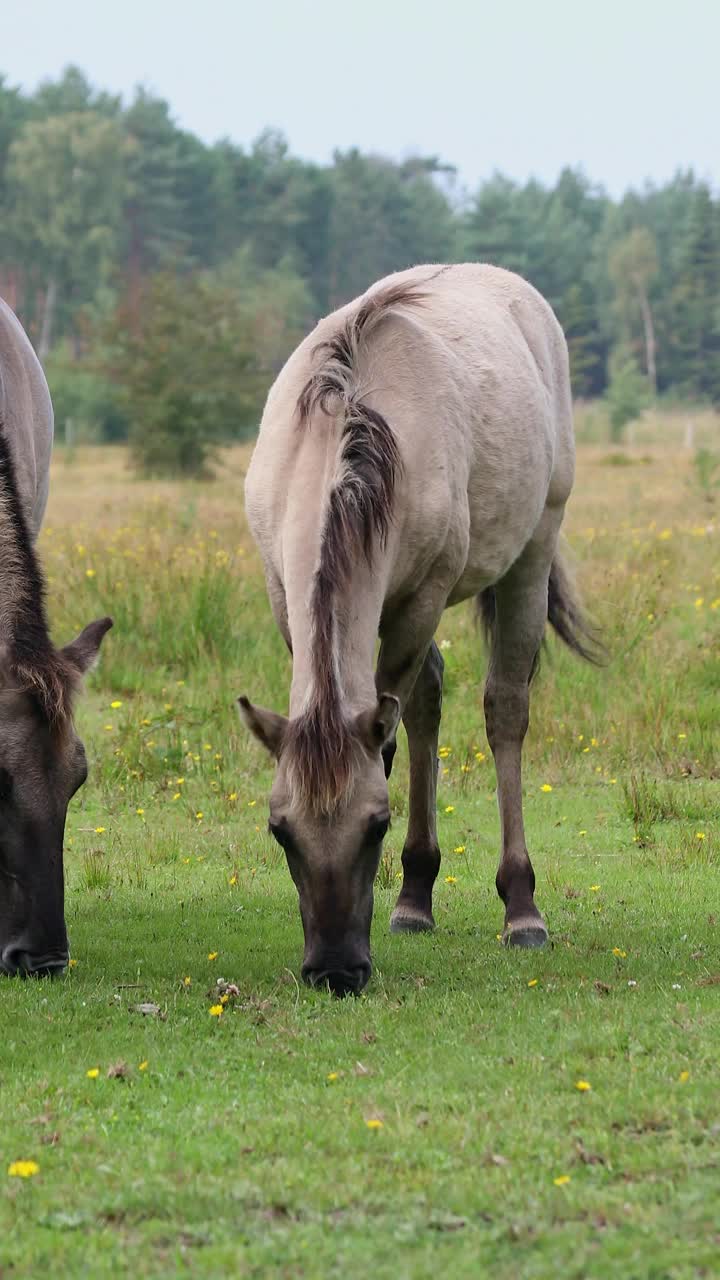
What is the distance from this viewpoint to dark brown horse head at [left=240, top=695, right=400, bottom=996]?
4.84 m

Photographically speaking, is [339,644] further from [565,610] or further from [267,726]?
[565,610]

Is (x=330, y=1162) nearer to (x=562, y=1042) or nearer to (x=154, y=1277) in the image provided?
(x=154, y=1277)

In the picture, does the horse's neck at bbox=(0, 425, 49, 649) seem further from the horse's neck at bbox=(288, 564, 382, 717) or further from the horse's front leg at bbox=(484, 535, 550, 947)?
the horse's front leg at bbox=(484, 535, 550, 947)

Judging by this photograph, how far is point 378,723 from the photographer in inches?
195

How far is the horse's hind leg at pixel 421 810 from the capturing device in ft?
22.0

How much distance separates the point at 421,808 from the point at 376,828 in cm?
189

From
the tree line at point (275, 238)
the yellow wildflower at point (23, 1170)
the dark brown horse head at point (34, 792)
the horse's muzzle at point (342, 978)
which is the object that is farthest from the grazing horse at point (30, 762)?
the tree line at point (275, 238)

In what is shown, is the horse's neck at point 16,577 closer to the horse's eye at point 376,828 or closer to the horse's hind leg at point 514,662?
the horse's eye at point 376,828

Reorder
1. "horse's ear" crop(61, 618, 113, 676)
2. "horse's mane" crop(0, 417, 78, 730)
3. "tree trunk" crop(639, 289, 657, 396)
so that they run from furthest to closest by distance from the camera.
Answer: "tree trunk" crop(639, 289, 657, 396), "horse's ear" crop(61, 618, 113, 676), "horse's mane" crop(0, 417, 78, 730)

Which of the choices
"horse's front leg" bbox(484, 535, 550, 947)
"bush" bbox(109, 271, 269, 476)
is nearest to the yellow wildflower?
"horse's front leg" bbox(484, 535, 550, 947)

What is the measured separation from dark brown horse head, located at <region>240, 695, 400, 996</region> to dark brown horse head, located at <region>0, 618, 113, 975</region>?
770 mm

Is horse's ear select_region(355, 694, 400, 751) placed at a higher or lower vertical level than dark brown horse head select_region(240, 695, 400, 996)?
higher

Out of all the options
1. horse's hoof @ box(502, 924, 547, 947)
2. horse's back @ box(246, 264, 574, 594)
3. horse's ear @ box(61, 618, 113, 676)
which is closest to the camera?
horse's ear @ box(61, 618, 113, 676)

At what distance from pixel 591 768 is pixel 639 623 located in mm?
2549
